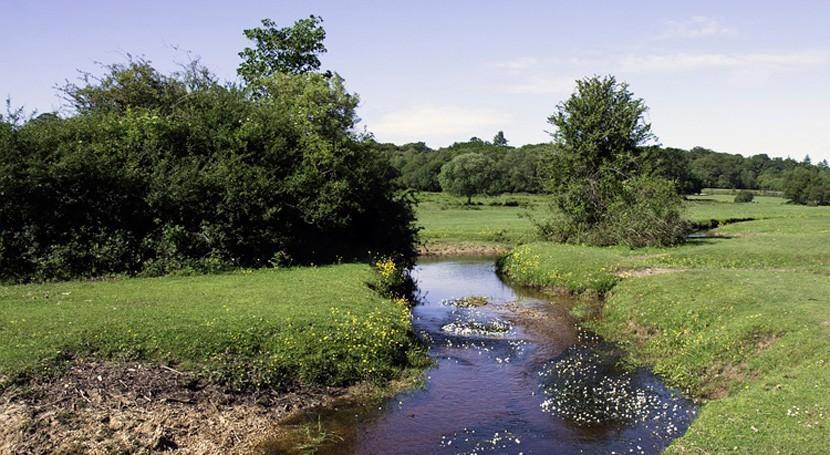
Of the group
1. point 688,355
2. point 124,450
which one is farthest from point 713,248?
point 124,450

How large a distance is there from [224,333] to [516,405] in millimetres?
8099

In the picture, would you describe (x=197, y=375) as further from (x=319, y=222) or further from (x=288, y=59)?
(x=288, y=59)

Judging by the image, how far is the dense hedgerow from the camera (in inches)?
1070

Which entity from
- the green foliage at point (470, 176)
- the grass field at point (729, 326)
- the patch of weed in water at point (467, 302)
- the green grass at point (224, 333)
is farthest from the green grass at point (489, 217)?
the green grass at point (224, 333)

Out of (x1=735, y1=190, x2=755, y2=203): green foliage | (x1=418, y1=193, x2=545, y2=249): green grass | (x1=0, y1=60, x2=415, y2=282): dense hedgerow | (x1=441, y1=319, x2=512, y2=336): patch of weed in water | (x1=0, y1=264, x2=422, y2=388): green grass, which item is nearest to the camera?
(x1=0, y1=264, x2=422, y2=388): green grass

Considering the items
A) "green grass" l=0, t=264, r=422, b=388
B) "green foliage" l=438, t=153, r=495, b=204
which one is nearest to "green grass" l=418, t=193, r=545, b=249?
"green foliage" l=438, t=153, r=495, b=204

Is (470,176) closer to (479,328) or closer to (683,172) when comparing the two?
(683,172)

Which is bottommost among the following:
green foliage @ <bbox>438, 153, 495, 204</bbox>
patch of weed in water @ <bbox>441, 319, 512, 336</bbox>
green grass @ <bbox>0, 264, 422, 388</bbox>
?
patch of weed in water @ <bbox>441, 319, 512, 336</bbox>

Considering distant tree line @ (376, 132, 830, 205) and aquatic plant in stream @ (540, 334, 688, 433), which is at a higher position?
distant tree line @ (376, 132, 830, 205)

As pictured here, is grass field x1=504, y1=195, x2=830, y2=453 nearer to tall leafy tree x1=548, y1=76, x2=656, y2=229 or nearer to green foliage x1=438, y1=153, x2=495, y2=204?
tall leafy tree x1=548, y1=76, x2=656, y2=229

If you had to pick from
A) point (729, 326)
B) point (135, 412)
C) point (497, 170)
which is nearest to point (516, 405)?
point (729, 326)

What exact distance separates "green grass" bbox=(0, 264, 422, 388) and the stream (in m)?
1.58

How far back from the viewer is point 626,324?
2400 cm

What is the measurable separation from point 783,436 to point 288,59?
145ft
